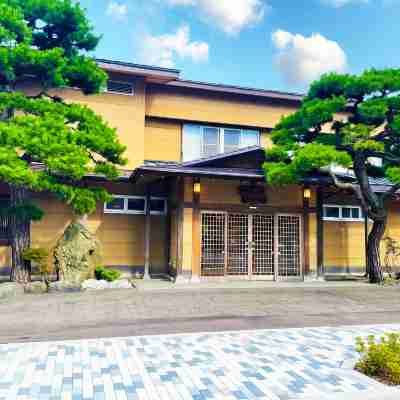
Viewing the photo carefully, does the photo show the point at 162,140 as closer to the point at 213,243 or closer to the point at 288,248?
the point at 213,243

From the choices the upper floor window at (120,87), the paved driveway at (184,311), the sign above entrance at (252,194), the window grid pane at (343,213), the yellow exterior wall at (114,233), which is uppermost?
the upper floor window at (120,87)

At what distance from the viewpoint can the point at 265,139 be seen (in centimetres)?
1619

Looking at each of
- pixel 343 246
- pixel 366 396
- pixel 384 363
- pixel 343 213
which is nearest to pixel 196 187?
pixel 343 213

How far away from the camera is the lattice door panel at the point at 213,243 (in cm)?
1182

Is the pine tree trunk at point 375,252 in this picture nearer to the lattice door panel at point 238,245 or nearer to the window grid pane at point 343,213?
the window grid pane at point 343,213

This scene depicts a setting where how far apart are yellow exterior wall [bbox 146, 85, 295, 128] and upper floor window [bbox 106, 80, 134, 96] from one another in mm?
820

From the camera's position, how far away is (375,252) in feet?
40.5

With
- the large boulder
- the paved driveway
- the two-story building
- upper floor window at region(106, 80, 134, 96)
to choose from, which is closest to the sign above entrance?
the two-story building

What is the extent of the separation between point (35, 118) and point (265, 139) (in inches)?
390

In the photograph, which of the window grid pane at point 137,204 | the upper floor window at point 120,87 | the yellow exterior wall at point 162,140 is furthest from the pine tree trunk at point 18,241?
the upper floor window at point 120,87

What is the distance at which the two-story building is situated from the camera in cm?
1185

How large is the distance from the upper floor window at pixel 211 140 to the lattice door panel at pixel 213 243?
3885 millimetres

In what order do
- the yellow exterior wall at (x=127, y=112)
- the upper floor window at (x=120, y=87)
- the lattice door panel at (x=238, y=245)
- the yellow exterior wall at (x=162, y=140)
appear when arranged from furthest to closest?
the yellow exterior wall at (x=162, y=140) < the upper floor window at (x=120, y=87) < the yellow exterior wall at (x=127, y=112) < the lattice door panel at (x=238, y=245)

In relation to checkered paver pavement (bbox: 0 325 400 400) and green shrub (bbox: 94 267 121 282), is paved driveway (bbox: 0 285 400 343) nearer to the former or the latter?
checkered paver pavement (bbox: 0 325 400 400)
